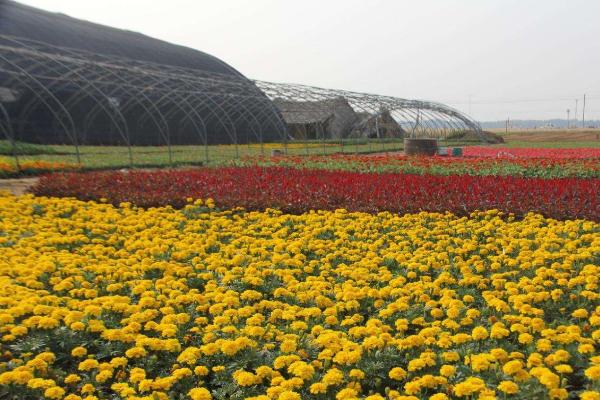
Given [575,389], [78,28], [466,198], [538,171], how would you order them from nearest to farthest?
[575,389]
[466,198]
[538,171]
[78,28]

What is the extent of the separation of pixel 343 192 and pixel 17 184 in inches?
306

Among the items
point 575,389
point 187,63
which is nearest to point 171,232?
point 575,389

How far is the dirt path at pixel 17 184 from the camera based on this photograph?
1151cm

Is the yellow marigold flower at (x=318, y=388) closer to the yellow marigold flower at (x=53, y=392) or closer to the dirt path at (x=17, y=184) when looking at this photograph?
the yellow marigold flower at (x=53, y=392)

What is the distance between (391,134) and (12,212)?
1476 inches

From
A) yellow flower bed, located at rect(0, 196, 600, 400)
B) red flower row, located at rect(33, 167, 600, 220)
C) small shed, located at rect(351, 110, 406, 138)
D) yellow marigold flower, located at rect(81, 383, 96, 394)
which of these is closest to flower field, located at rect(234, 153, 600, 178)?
red flower row, located at rect(33, 167, 600, 220)

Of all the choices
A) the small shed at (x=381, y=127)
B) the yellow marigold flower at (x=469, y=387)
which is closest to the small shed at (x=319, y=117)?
the small shed at (x=381, y=127)

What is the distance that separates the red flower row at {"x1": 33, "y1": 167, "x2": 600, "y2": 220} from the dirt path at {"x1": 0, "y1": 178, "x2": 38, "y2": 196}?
2.64 ft

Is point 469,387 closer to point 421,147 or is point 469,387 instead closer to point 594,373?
point 594,373

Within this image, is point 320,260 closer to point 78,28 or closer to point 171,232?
point 171,232

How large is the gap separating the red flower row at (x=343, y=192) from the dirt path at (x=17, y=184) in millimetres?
804

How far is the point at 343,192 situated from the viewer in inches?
363

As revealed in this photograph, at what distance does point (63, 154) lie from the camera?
66.0 ft

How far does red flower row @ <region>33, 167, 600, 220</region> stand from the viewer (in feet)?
26.3
